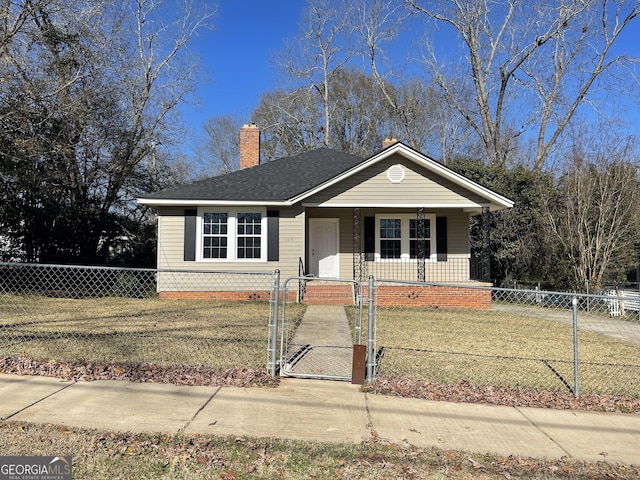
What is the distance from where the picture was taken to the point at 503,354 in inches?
280

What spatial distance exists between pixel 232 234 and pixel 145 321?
5083 mm

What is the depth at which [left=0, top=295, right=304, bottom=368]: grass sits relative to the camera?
240 inches

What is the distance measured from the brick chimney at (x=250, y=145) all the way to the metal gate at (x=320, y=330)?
7260 mm

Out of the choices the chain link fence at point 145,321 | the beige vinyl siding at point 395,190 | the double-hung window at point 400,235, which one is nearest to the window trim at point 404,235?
the double-hung window at point 400,235

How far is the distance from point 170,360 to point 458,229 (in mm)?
11433

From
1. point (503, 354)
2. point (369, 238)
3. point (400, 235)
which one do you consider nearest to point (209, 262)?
point (369, 238)

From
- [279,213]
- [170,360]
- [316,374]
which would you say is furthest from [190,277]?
[316,374]

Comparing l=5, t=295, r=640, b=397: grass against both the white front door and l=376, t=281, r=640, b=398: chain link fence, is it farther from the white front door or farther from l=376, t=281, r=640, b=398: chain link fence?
the white front door

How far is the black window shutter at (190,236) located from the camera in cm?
1341

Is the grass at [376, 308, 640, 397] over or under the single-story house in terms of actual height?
under

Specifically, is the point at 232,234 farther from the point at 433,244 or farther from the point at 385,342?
the point at 385,342

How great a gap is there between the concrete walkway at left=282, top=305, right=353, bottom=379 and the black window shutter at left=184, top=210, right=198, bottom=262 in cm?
473

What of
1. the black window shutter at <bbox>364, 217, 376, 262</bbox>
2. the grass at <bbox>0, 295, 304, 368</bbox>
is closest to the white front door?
the black window shutter at <bbox>364, 217, 376, 262</bbox>

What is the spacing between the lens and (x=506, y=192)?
1789cm
